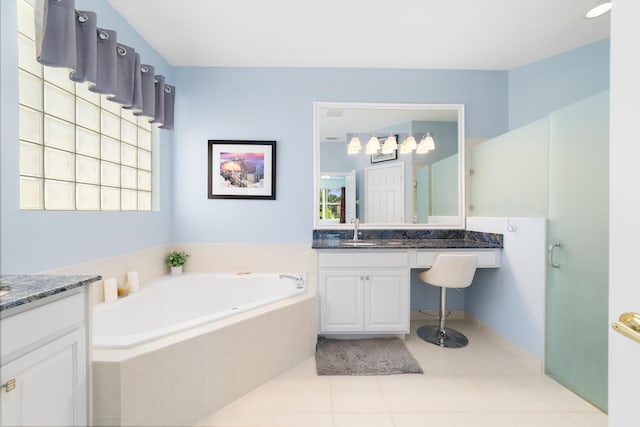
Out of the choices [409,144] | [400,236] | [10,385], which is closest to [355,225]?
[400,236]

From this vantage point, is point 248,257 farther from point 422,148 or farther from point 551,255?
point 551,255

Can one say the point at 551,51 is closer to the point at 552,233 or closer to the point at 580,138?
the point at 580,138

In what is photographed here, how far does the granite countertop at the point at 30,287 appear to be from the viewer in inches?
36.7

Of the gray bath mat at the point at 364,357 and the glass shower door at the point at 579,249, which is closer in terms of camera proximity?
Answer: the glass shower door at the point at 579,249

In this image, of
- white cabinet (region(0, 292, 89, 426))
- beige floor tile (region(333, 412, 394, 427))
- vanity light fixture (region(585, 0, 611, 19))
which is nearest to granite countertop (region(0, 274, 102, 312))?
white cabinet (region(0, 292, 89, 426))

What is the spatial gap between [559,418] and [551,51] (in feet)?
8.97

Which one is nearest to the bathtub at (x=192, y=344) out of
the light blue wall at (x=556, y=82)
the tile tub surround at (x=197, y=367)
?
the tile tub surround at (x=197, y=367)

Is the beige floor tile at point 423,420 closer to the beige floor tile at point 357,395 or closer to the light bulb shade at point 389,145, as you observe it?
the beige floor tile at point 357,395

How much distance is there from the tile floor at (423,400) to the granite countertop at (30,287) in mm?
1009

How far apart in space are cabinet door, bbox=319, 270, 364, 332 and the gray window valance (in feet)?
6.16

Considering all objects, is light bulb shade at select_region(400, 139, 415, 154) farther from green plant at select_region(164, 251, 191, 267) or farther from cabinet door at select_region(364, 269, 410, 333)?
green plant at select_region(164, 251, 191, 267)

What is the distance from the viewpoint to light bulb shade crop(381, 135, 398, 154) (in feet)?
9.50

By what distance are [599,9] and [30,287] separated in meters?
3.44

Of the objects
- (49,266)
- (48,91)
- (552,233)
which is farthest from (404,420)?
(48,91)
